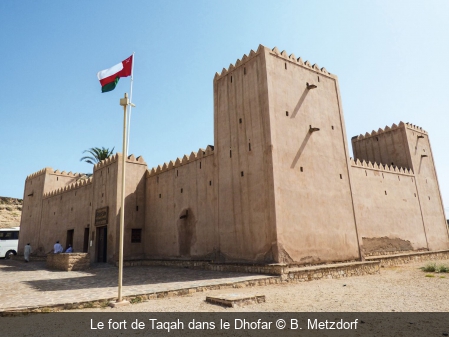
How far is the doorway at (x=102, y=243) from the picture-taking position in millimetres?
17438

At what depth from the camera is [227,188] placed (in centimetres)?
1262

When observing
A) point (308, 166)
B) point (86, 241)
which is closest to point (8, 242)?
point (86, 241)

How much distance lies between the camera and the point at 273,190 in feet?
35.4

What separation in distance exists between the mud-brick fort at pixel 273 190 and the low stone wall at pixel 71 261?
5.61 feet

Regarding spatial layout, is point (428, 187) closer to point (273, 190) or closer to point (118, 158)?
point (273, 190)

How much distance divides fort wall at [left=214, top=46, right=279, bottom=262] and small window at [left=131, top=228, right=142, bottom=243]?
6189mm

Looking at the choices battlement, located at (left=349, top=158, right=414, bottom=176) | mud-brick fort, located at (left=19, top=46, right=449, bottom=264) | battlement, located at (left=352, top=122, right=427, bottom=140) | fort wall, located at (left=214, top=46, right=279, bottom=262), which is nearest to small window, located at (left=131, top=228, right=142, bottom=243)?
mud-brick fort, located at (left=19, top=46, right=449, bottom=264)

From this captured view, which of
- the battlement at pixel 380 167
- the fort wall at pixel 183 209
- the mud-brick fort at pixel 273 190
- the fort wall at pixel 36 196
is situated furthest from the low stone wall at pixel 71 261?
the battlement at pixel 380 167

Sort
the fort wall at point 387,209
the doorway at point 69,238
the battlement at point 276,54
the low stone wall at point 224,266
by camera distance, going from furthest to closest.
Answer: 1. the doorway at point 69,238
2. the fort wall at point 387,209
3. the battlement at point 276,54
4. the low stone wall at point 224,266

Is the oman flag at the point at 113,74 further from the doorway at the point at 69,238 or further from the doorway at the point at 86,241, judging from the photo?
the doorway at the point at 69,238

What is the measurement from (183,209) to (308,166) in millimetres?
6205
